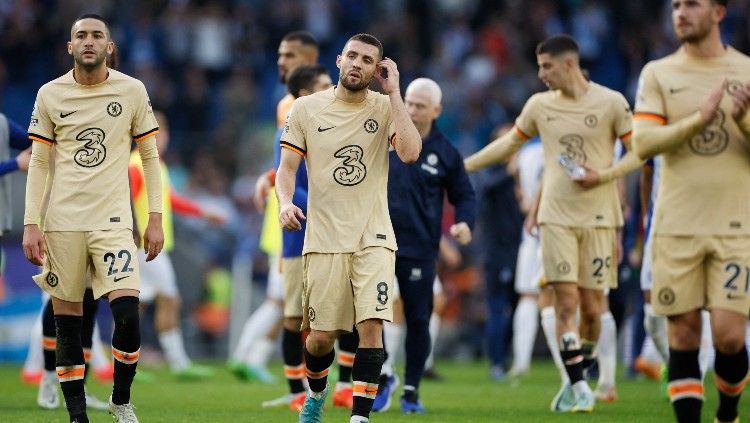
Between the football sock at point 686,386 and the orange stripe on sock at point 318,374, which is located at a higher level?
the football sock at point 686,386

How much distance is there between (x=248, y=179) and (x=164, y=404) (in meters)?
10.9

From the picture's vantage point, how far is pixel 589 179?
10.7m

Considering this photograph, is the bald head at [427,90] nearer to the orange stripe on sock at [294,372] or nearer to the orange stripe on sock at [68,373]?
the orange stripe on sock at [294,372]

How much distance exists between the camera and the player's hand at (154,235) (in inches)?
351

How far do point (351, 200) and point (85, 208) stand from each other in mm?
1757

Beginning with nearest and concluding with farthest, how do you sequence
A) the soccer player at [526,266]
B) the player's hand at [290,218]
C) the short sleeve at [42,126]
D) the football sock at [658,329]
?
the player's hand at [290,218], the short sleeve at [42,126], the football sock at [658,329], the soccer player at [526,266]

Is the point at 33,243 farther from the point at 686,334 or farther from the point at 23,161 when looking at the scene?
the point at 686,334

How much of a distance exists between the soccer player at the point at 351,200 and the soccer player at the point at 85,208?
111 centimetres

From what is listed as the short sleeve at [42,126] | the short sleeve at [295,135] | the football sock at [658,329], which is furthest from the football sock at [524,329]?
the short sleeve at [42,126]

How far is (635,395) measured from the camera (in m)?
12.7

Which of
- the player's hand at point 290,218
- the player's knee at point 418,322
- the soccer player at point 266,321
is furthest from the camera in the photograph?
the soccer player at point 266,321

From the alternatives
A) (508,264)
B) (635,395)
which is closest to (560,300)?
(635,395)

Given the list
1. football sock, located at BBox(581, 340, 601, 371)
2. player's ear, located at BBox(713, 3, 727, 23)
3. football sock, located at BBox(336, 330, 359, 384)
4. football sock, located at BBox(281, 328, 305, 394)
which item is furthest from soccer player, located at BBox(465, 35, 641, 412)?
player's ear, located at BBox(713, 3, 727, 23)

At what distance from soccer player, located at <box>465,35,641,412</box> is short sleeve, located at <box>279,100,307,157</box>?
295 cm
